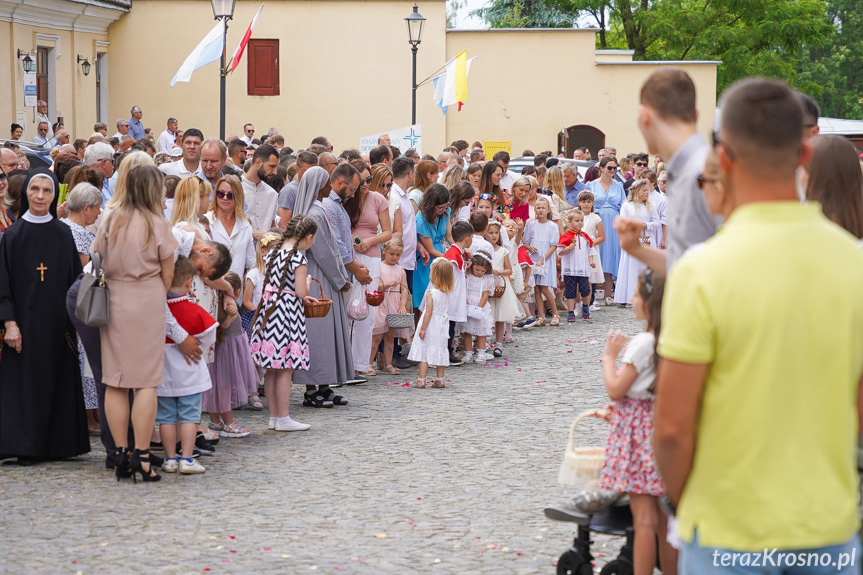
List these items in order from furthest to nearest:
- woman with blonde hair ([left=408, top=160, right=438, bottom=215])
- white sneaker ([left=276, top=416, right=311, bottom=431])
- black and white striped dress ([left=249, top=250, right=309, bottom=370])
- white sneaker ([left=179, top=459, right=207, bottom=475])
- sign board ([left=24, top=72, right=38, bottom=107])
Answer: sign board ([left=24, top=72, right=38, bottom=107])
woman with blonde hair ([left=408, top=160, right=438, bottom=215])
white sneaker ([left=276, top=416, right=311, bottom=431])
black and white striped dress ([left=249, top=250, right=309, bottom=370])
white sneaker ([left=179, top=459, right=207, bottom=475])

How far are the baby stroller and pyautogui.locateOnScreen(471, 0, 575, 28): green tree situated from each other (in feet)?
172

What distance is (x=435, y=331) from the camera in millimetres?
10484

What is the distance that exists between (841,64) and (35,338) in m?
73.1

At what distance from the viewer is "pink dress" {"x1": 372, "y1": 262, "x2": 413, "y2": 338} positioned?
11.1 meters

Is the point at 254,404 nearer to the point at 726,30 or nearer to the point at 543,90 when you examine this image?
the point at 543,90

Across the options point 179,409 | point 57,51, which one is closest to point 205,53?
point 57,51

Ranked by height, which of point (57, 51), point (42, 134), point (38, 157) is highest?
point (57, 51)

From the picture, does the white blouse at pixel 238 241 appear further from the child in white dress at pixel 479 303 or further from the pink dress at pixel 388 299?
the child in white dress at pixel 479 303

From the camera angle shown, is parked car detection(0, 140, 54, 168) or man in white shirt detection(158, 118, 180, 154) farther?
man in white shirt detection(158, 118, 180, 154)

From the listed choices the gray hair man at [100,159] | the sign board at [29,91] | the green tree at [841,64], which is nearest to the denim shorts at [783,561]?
the gray hair man at [100,159]

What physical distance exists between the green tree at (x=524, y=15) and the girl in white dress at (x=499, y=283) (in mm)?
44417

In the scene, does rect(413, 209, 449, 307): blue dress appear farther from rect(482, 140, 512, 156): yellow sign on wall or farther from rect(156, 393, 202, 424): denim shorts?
rect(482, 140, 512, 156): yellow sign on wall

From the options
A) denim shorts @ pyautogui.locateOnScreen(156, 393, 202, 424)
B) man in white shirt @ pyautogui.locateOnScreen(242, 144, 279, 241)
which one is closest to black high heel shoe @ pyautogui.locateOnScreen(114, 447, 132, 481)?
denim shorts @ pyautogui.locateOnScreen(156, 393, 202, 424)

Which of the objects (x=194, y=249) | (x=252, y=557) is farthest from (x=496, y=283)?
(x=252, y=557)
